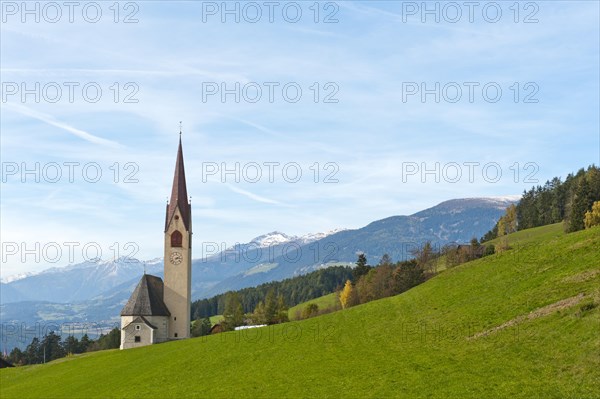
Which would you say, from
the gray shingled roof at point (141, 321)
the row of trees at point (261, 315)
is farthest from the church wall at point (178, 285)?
the row of trees at point (261, 315)

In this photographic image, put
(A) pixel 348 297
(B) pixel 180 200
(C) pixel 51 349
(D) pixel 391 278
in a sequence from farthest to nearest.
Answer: (C) pixel 51 349 → (A) pixel 348 297 → (D) pixel 391 278 → (B) pixel 180 200

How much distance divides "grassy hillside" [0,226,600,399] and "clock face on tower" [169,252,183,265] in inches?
1031

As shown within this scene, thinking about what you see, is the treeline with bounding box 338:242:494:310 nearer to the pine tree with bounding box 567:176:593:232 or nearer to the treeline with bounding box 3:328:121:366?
the pine tree with bounding box 567:176:593:232

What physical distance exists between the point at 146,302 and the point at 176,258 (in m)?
8.47

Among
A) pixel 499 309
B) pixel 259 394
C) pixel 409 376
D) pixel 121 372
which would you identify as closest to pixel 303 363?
pixel 259 394

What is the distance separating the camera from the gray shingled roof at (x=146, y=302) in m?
106

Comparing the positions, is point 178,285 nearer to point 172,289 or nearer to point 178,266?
point 172,289

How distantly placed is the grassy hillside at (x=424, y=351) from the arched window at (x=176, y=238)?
27648mm

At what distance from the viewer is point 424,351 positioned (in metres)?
52.4

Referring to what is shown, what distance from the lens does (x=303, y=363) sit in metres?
57.0

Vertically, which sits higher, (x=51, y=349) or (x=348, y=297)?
(x=348, y=297)

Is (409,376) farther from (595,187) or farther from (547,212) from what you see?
(547,212)

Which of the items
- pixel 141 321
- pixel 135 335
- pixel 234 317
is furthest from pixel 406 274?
pixel 234 317

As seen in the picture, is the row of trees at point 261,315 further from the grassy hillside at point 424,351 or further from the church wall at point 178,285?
the grassy hillside at point 424,351
